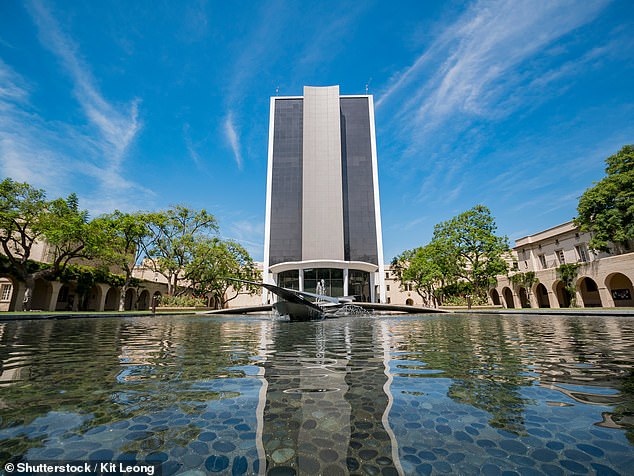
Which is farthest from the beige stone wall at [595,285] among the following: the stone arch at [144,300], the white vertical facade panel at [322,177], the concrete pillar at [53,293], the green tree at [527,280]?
the stone arch at [144,300]

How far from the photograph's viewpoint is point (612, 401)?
8.90 feet

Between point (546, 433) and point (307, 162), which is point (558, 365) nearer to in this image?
point (546, 433)

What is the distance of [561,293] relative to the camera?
116 ft

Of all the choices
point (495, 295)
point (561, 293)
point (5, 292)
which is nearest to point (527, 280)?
point (561, 293)

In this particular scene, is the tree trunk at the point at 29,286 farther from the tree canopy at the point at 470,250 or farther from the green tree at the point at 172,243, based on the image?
the tree canopy at the point at 470,250

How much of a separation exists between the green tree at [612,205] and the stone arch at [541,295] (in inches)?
401

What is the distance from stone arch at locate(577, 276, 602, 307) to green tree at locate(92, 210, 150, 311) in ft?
158

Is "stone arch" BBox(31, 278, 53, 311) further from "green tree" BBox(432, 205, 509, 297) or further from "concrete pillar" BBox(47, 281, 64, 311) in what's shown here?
"green tree" BBox(432, 205, 509, 297)

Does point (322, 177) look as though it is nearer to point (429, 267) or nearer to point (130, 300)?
point (429, 267)

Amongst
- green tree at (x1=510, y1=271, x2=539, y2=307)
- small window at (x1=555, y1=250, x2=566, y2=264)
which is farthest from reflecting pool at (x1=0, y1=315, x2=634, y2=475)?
small window at (x1=555, y1=250, x2=566, y2=264)

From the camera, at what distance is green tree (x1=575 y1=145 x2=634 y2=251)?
Answer: 90.5 ft

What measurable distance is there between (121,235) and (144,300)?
77.4 ft

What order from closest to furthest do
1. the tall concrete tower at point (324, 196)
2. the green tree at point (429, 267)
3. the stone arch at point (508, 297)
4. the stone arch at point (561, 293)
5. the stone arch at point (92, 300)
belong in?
the stone arch at point (561, 293) < the green tree at point (429, 267) < the stone arch at point (92, 300) < the stone arch at point (508, 297) < the tall concrete tower at point (324, 196)

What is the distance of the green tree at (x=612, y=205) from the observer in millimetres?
27578
